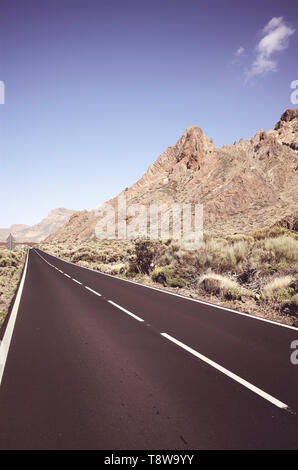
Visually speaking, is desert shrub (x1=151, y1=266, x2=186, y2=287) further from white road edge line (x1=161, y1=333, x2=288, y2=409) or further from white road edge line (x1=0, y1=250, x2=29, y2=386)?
white road edge line (x1=161, y1=333, x2=288, y2=409)

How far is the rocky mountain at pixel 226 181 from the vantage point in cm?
6525

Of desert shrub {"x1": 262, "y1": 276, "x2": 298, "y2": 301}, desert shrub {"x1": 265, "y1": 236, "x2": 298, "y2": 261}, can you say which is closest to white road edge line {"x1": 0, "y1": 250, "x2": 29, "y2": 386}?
desert shrub {"x1": 262, "y1": 276, "x2": 298, "y2": 301}

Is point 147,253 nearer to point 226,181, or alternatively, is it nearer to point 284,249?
point 284,249

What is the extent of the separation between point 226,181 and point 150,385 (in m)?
76.2

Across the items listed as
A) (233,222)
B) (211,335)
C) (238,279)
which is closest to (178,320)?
(211,335)

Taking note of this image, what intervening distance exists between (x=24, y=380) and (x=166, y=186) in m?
87.2

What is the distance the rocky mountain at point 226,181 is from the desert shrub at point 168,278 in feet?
129

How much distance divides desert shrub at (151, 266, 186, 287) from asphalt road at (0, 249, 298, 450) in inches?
249

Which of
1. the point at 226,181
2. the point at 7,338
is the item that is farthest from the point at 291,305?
the point at 226,181

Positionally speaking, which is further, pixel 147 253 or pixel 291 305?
pixel 147 253

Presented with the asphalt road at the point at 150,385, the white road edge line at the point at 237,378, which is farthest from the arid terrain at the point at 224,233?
the white road edge line at the point at 237,378

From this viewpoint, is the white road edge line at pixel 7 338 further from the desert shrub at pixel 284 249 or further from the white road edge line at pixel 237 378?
the desert shrub at pixel 284 249

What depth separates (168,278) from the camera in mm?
14695
